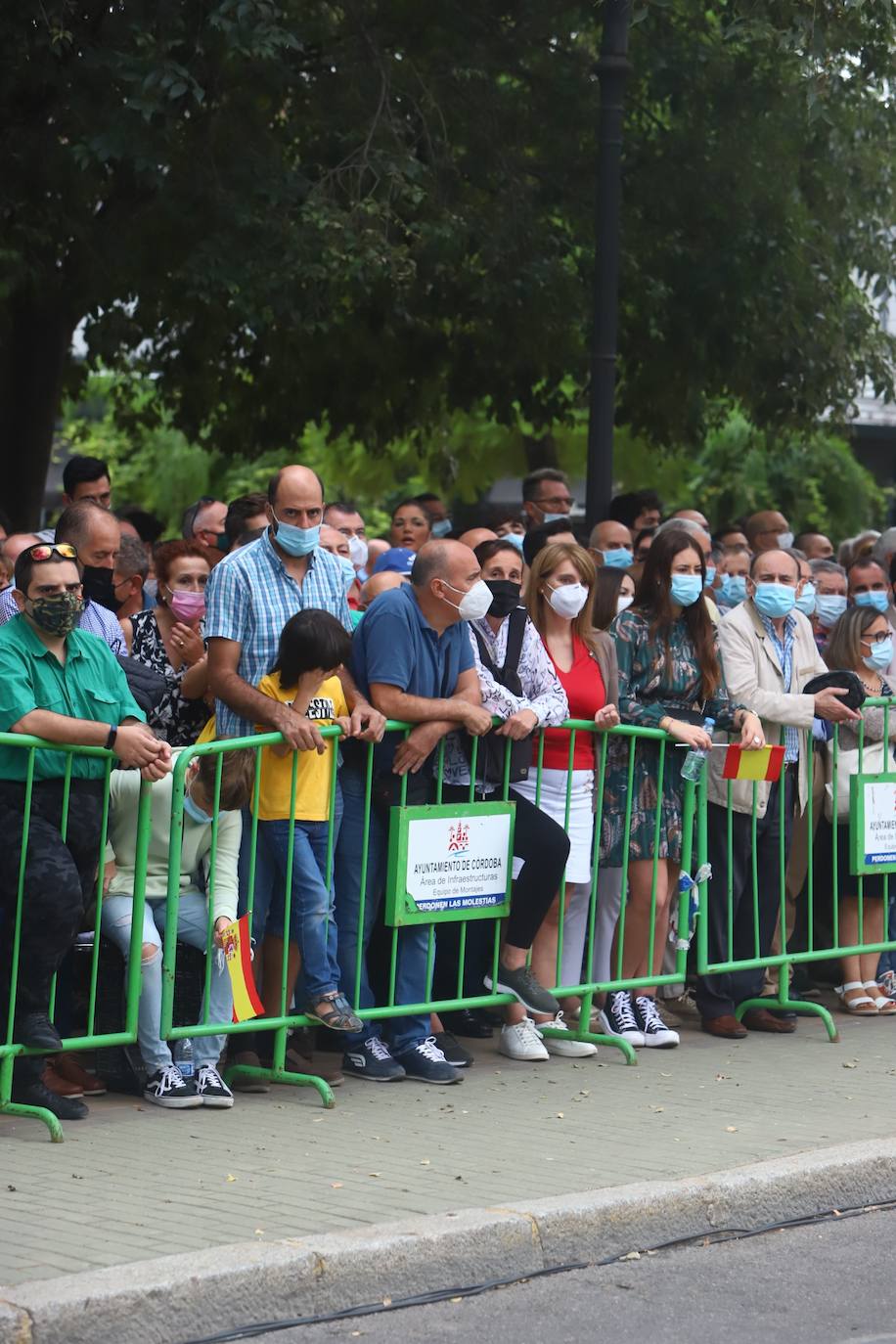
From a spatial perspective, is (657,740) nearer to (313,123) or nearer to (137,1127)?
(137,1127)

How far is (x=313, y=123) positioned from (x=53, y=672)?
7722 millimetres

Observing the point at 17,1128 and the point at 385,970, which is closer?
the point at 17,1128

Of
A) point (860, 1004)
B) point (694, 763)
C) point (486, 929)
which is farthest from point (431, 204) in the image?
point (486, 929)

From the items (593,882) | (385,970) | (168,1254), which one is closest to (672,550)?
(593,882)

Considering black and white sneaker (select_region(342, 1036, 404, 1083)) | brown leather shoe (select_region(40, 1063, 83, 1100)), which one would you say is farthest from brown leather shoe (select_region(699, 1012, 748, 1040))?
brown leather shoe (select_region(40, 1063, 83, 1100))

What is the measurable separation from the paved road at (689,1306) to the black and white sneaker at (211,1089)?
1.85 m

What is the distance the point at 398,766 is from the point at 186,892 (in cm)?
94

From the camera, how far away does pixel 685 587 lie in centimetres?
859

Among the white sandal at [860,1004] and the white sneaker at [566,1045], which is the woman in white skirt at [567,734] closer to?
the white sneaker at [566,1045]

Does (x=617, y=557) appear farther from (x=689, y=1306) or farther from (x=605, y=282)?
(x=689, y=1306)

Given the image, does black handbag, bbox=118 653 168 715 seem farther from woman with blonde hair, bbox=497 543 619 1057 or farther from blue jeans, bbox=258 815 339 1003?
woman with blonde hair, bbox=497 543 619 1057

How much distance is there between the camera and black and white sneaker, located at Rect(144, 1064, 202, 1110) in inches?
282

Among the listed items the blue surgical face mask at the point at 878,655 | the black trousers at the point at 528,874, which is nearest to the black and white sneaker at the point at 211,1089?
the black trousers at the point at 528,874

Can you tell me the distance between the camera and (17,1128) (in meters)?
6.71
